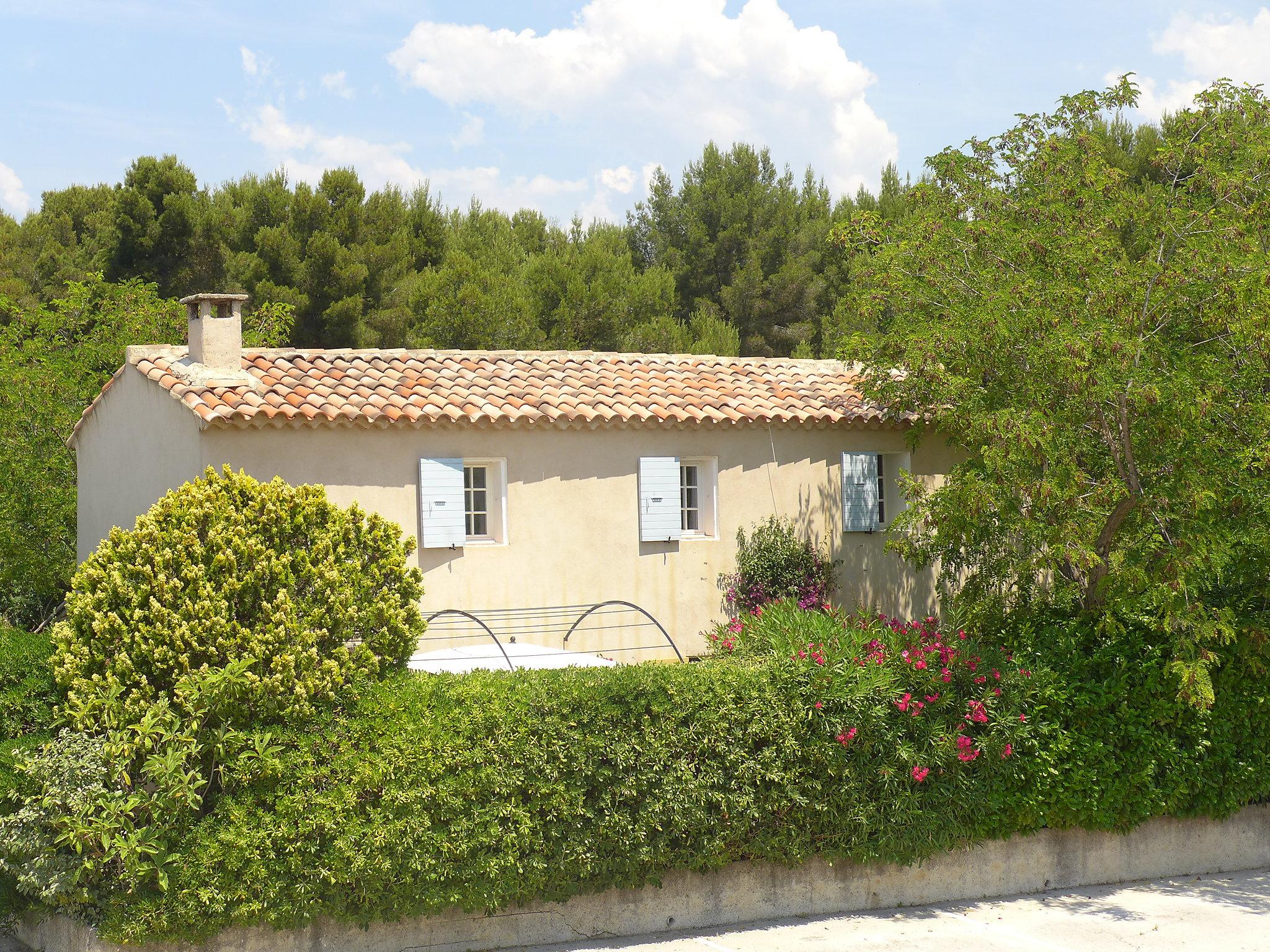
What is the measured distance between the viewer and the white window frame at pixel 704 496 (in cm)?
1486

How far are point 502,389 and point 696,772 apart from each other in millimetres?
7235

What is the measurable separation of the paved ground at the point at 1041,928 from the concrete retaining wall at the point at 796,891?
103mm

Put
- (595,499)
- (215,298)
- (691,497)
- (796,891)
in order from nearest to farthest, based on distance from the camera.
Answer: (796,891) < (215,298) < (595,499) < (691,497)

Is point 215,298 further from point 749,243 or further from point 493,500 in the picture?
point 749,243

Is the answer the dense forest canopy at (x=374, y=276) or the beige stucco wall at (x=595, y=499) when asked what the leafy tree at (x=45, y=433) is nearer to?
the dense forest canopy at (x=374, y=276)

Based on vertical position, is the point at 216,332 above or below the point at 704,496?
above

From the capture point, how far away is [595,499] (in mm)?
14250

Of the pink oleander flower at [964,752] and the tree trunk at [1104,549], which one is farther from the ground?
the tree trunk at [1104,549]

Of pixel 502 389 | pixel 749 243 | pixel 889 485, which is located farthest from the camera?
pixel 749 243

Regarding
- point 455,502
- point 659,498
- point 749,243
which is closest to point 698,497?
point 659,498

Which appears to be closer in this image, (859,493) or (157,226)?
(859,493)

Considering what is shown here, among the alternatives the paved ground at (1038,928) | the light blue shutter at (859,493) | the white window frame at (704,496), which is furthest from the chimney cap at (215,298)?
the paved ground at (1038,928)

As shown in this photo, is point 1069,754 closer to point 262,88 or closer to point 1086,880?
point 1086,880

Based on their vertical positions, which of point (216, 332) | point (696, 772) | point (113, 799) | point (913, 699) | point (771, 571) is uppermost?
point (216, 332)
